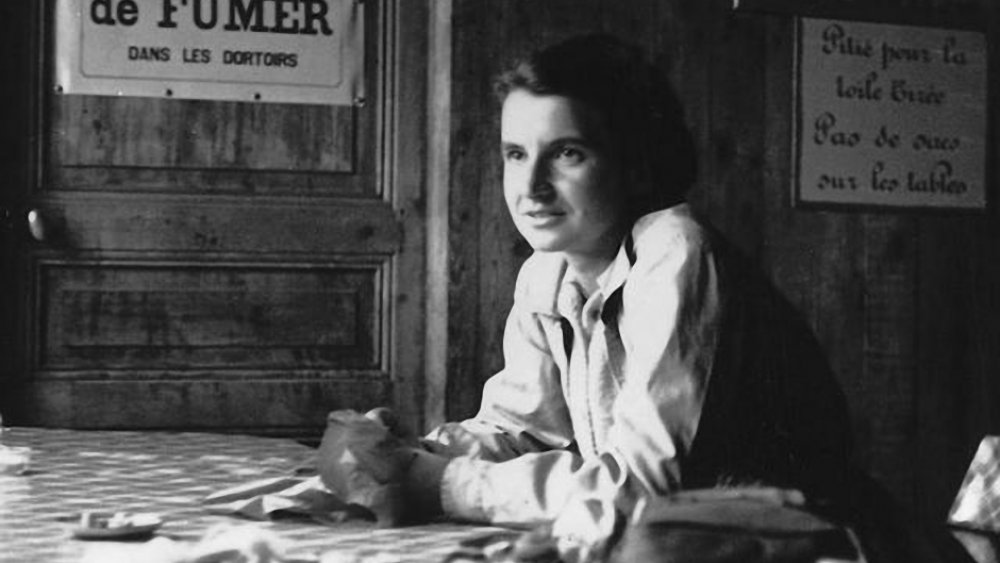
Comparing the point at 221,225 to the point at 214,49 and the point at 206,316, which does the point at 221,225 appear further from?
the point at 214,49

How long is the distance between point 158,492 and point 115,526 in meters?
0.39

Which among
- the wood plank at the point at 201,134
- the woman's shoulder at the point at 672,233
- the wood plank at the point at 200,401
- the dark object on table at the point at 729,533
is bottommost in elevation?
the wood plank at the point at 200,401

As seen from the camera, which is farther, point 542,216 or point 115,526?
point 542,216

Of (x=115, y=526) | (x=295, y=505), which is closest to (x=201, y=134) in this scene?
(x=295, y=505)

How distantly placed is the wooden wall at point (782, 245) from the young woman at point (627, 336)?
2.08 m

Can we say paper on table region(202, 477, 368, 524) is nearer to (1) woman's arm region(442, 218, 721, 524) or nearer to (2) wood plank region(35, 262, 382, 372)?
(1) woman's arm region(442, 218, 721, 524)

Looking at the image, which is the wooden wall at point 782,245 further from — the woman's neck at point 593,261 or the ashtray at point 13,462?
the woman's neck at point 593,261

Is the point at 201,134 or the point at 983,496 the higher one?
the point at 201,134

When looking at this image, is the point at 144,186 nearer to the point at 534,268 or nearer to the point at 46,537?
the point at 534,268

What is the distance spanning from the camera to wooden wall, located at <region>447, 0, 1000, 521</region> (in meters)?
4.27

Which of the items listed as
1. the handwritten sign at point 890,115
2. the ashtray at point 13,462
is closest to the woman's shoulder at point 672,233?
the ashtray at point 13,462

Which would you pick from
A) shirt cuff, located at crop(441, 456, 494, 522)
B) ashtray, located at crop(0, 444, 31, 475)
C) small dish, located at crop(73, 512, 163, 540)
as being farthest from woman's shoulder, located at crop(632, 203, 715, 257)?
ashtray, located at crop(0, 444, 31, 475)

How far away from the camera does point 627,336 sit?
1890mm

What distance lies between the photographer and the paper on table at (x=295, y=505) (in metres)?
1.81
